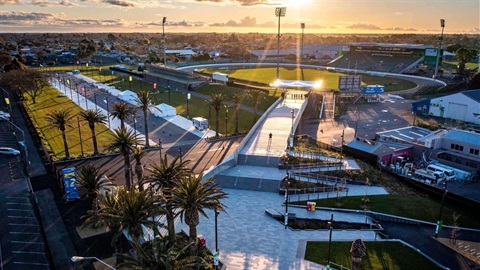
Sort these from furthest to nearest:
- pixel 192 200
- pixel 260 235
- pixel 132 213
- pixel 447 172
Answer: pixel 447 172 < pixel 260 235 < pixel 192 200 < pixel 132 213

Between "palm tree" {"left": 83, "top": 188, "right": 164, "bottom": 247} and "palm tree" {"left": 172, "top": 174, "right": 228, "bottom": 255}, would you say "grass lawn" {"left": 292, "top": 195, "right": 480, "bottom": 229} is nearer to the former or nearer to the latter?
"palm tree" {"left": 172, "top": 174, "right": 228, "bottom": 255}

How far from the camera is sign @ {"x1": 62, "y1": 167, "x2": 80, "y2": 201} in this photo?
36906mm

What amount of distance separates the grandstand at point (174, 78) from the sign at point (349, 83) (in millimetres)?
38691

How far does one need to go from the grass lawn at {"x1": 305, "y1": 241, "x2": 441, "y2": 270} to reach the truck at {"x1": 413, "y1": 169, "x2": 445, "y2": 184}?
56.1 feet

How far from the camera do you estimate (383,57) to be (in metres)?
157

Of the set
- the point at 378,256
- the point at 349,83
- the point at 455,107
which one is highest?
the point at 349,83

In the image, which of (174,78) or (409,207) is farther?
(174,78)

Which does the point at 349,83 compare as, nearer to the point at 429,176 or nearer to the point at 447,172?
the point at 447,172

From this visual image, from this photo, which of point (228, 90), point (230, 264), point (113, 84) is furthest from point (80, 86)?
point (230, 264)

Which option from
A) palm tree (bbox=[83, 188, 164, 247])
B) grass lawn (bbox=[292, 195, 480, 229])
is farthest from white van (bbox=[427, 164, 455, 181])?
palm tree (bbox=[83, 188, 164, 247])

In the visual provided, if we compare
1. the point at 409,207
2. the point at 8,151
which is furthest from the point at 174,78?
the point at 409,207

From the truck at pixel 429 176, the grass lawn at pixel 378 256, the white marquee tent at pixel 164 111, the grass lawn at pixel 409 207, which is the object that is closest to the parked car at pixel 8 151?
the white marquee tent at pixel 164 111

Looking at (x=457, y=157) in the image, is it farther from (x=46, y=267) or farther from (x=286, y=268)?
(x=46, y=267)

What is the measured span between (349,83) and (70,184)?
238ft
